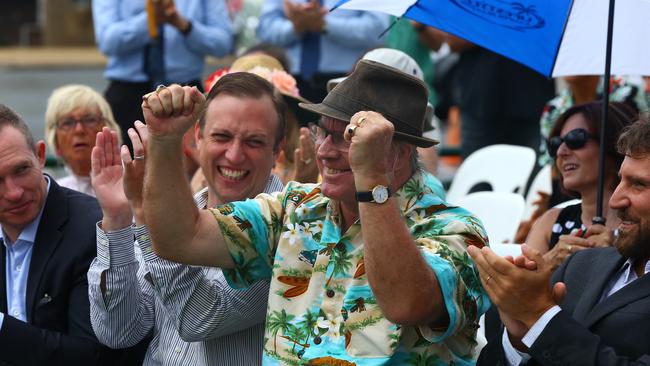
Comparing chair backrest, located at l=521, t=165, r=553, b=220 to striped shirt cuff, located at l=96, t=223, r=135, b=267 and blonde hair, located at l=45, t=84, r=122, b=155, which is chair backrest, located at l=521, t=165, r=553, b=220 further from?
striped shirt cuff, located at l=96, t=223, r=135, b=267

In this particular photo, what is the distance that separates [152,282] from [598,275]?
139cm

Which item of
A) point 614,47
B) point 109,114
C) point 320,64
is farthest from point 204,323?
point 320,64

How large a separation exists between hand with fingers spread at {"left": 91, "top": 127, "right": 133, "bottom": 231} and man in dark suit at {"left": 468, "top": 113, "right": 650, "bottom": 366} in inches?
48.9

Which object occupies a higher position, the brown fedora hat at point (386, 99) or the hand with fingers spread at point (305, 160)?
the brown fedora hat at point (386, 99)

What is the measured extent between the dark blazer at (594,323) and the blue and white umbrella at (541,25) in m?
1.04

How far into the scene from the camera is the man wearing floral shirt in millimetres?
3043

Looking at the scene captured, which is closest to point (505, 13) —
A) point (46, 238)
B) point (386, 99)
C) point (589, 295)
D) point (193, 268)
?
point (386, 99)

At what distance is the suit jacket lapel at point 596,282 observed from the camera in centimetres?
340

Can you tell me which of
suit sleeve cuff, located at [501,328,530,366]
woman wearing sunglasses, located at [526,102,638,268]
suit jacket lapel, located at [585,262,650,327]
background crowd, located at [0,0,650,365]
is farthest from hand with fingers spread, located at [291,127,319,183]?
suit jacket lapel, located at [585,262,650,327]

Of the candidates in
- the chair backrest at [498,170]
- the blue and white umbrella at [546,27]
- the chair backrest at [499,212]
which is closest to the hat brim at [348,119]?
the blue and white umbrella at [546,27]

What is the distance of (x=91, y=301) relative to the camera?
3.81m

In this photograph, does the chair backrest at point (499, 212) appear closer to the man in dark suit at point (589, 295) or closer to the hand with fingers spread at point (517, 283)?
the man in dark suit at point (589, 295)

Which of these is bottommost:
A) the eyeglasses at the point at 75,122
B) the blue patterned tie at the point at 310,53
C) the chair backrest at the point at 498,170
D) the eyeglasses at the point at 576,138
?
the chair backrest at the point at 498,170

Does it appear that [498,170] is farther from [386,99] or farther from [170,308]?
[386,99]
